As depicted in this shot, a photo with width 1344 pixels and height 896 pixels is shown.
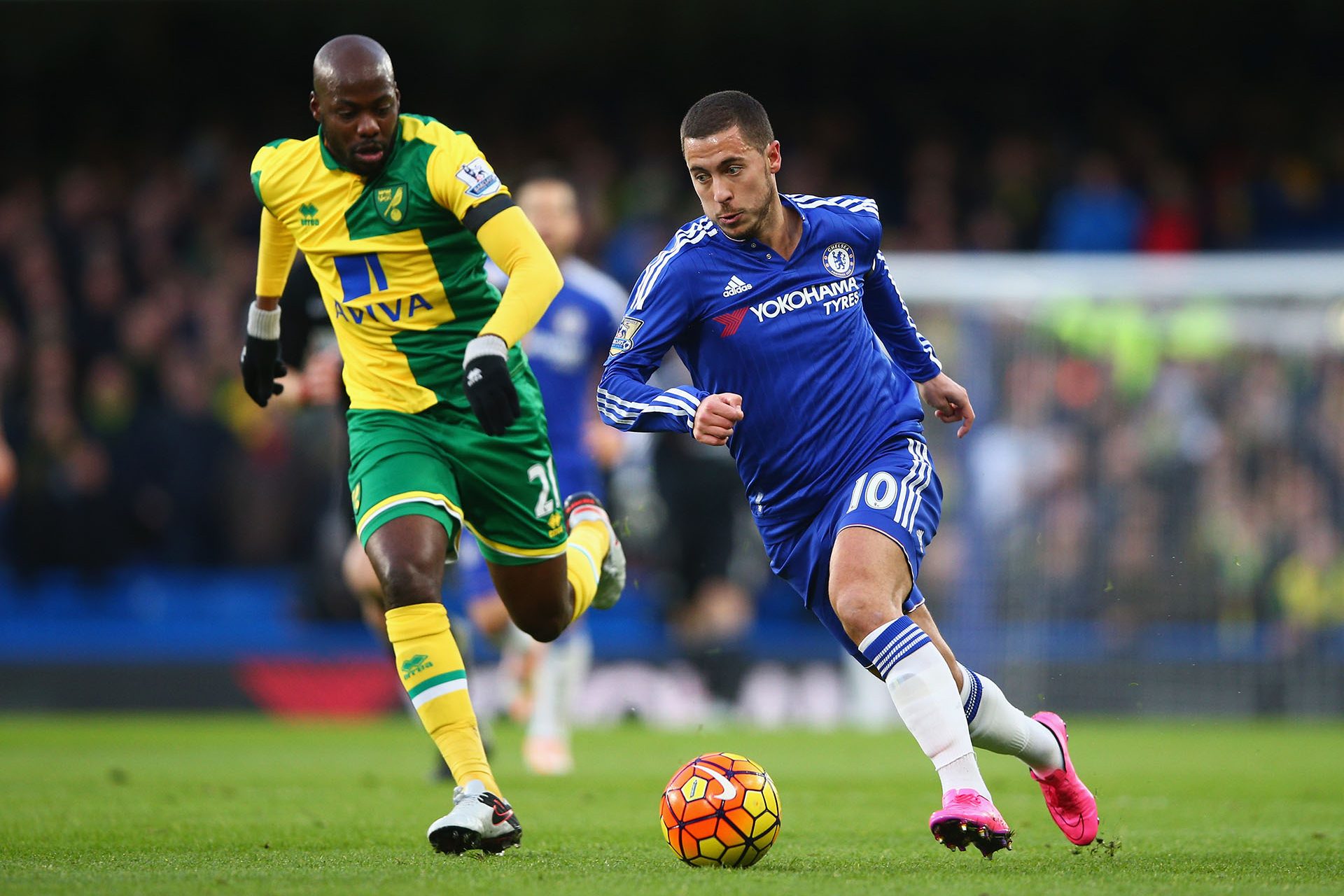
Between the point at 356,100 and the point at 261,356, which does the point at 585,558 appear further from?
the point at 356,100

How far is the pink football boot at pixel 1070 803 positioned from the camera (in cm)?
548

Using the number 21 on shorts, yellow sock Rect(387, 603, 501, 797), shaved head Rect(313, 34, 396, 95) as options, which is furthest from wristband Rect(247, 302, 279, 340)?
yellow sock Rect(387, 603, 501, 797)

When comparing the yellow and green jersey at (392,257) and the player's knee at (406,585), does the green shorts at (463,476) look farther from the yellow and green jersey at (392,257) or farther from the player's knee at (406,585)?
the player's knee at (406,585)

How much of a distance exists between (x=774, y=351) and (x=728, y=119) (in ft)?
2.44

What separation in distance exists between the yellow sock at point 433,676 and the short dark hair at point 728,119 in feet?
5.63

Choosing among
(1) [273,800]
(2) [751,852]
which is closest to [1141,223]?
(1) [273,800]

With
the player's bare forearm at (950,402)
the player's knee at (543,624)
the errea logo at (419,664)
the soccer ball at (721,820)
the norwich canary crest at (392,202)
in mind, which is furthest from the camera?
the player's knee at (543,624)

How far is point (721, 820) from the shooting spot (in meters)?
4.96

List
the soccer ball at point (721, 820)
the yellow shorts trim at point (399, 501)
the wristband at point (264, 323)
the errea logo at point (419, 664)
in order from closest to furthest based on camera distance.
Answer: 1. the soccer ball at point (721, 820)
2. the errea logo at point (419, 664)
3. the yellow shorts trim at point (399, 501)
4. the wristband at point (264, 323)

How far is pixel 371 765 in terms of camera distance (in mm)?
9602

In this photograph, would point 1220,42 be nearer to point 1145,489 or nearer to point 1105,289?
point 1105,289

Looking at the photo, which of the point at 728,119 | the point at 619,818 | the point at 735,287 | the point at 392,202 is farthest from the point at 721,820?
the point at 392,202

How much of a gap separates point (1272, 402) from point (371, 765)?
26.6 ft

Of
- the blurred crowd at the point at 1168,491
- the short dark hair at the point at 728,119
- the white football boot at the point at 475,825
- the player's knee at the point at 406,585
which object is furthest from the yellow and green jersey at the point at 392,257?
the blurred crowd at the point at 1168,491
